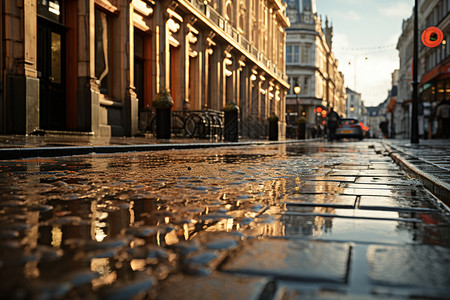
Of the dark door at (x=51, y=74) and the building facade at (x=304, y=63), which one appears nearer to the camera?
the dark door at (x=51, y=74)

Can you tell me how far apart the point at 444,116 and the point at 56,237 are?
108ft

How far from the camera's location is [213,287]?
1.18 meters

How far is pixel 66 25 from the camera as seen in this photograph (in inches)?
592

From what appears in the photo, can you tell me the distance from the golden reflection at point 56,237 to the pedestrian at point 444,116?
32.7m

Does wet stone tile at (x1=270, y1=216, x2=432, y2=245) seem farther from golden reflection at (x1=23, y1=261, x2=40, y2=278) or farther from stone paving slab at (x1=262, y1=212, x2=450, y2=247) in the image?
golden reflection at (x1=23, y1=261, x2=40, y2=278)

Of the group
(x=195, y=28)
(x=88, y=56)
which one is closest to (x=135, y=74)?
(x=88, y=56)

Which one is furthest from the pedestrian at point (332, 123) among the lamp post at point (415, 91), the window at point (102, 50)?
the window at point (102, 50)

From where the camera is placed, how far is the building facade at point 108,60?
11883 mm

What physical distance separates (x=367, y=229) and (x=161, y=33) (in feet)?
63.5

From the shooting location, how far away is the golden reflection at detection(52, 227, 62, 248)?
5.36 ft

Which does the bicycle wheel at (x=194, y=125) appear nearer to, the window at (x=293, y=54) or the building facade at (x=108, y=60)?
the building facade at (x=108, y=60)

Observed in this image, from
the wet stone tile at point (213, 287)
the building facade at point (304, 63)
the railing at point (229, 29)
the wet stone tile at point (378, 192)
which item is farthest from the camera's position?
the building facade at point (304, 63)

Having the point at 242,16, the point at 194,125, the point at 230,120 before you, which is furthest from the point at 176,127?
the point at 242,16

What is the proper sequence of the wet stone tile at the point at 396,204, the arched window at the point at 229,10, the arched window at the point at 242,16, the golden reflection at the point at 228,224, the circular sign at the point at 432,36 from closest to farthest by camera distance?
the golden reflection at the point at 228,224 → the wet stone tile at the point at 396,204 → the circular sign at the point at 432,36 → the arched window at the point at 229,10 → the arched window at the point at 242,16
